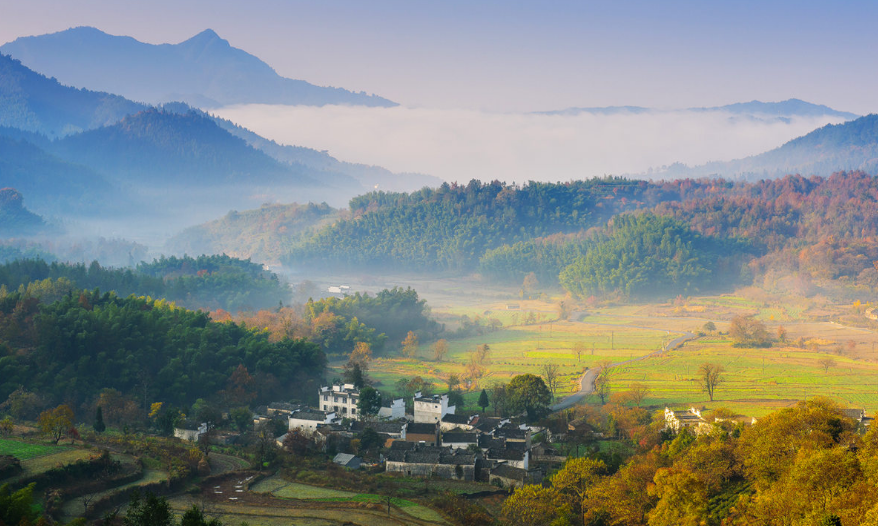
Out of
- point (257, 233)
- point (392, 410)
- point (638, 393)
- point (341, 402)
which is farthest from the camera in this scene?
point (257, 233)

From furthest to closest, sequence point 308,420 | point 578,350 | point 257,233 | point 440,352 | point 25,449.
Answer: point 257,233 < point 578,350 < point 440,352 < point 308,420 < point 25,449

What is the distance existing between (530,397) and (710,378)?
1166cm

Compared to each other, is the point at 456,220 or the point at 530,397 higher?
the point at 456,220

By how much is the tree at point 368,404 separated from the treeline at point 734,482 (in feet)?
39.4

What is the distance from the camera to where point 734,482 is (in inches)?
912

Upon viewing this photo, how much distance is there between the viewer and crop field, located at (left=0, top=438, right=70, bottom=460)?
79.6ft

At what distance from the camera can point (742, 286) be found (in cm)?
9825

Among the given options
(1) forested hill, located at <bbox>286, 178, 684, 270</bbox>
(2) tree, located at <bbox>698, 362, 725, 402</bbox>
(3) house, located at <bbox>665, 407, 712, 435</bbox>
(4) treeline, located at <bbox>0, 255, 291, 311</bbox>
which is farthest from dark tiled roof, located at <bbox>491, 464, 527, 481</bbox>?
(1) forested hill, located at <bbox>286, 178, 684, 270</bbox>

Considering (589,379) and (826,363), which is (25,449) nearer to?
(589,379)

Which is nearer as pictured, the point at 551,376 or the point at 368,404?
the point at 368,404

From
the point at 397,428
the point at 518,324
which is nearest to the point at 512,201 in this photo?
the point at 518,324

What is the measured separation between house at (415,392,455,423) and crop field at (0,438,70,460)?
15.2 m

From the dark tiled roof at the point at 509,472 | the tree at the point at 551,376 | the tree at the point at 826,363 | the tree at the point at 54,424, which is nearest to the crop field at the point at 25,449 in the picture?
the tree at the point at 54,424

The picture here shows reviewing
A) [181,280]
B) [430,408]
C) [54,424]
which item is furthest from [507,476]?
[181,280]
